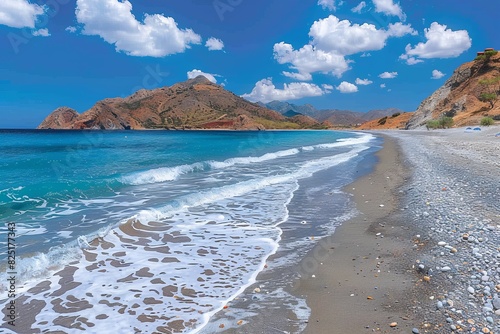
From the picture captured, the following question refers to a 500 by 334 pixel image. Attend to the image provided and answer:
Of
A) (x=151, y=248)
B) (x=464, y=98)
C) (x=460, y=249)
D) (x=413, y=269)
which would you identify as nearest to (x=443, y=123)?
(x=464, y=98)

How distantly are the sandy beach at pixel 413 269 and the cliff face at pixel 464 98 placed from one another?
234 ft

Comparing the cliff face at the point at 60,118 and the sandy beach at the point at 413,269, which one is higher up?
the cliff face at the point at 60,118

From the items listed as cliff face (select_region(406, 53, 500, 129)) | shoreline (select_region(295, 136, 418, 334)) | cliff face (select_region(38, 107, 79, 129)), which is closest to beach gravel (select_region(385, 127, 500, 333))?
shoreline (select_region(295, 136, 418, 334))

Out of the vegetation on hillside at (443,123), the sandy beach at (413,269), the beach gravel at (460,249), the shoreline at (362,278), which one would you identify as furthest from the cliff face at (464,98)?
the shoreline at (362,278)

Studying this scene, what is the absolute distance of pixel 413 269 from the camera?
5.54m

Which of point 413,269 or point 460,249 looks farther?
point 460,249

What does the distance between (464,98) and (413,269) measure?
311 feet

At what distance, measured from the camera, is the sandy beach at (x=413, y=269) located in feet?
13.3

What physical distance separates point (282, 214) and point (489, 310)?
22.2 feet

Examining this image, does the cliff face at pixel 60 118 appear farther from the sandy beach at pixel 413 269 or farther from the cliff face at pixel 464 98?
the sandy beach at pixel 413 269

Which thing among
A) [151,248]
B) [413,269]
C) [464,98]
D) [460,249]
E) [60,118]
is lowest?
[151,248]

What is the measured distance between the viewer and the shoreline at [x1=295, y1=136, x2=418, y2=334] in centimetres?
422

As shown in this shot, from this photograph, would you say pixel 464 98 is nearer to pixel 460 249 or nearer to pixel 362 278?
pixel 460 249

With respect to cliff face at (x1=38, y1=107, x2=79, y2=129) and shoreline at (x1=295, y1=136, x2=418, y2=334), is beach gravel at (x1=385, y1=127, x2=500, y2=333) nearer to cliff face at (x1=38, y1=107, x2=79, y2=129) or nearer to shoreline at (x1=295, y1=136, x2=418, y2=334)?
shoreline at (x1=295, y1=136, x2=418, y2=334)
